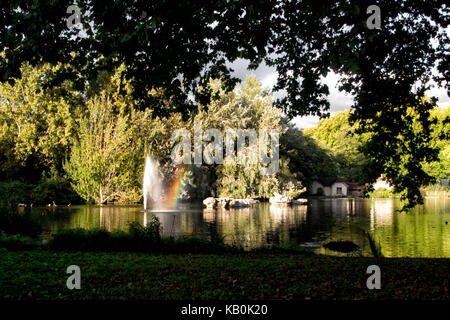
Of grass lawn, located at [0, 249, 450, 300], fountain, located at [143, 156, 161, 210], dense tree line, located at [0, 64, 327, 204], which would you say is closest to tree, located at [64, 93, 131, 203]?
dense tree line, located at [0, 64, 327, 204]

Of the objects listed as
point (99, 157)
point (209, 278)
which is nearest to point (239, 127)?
point (99, 157)

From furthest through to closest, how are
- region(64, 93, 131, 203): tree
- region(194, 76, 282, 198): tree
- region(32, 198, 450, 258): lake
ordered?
region(194, 76, 282, 198): tree < region(64, 93, 131, 203): tree < region(32, 198, 450, 258): lake

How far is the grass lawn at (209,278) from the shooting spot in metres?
5.80

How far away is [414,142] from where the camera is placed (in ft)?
30.1

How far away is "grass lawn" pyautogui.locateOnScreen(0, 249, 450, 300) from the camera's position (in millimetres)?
5801

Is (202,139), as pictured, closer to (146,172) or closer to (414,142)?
(146,172)

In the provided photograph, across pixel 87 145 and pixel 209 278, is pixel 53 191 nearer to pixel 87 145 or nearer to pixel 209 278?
pixel 87 145

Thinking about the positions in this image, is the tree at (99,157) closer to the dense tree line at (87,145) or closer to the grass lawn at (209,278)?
the dense tree line at (87,145)

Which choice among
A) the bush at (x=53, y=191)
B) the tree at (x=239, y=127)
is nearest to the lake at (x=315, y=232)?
the bush at (x=53, y=191)

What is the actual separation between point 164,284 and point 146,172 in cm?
3105

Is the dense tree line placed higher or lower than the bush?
higher

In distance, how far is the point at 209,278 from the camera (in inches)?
271

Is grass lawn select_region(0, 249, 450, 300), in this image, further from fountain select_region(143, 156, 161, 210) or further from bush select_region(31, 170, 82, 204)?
fountain select_region(143, 156, 161, 210)
